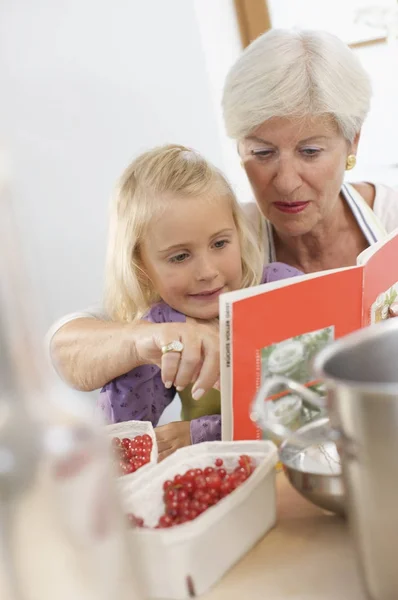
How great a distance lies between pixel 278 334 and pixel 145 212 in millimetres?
532

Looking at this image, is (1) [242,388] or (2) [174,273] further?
(2) [174,273]

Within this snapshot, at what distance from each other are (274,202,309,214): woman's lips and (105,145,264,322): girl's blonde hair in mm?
131

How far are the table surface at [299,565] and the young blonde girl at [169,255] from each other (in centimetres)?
52

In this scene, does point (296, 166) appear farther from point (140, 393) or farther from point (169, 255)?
point (140, 393)

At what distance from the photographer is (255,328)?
35.8 inches

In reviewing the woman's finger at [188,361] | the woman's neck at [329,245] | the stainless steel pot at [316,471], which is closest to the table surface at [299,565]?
the stainless steel pot at [316,471]

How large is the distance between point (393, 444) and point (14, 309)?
0.29 meters

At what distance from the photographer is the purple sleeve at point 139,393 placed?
1.43 m

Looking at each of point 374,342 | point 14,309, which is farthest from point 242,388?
point 14,309

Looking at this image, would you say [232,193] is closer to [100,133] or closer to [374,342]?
[374,342]

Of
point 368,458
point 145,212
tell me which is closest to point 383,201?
point 145,212

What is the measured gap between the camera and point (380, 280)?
1104 mm

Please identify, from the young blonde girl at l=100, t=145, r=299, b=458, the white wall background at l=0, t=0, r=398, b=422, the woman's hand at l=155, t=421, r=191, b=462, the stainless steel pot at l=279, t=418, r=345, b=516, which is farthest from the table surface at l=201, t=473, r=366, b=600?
the white wall background at l=0, t=0, r=398, b=422

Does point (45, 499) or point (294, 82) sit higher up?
point (294, 82)
